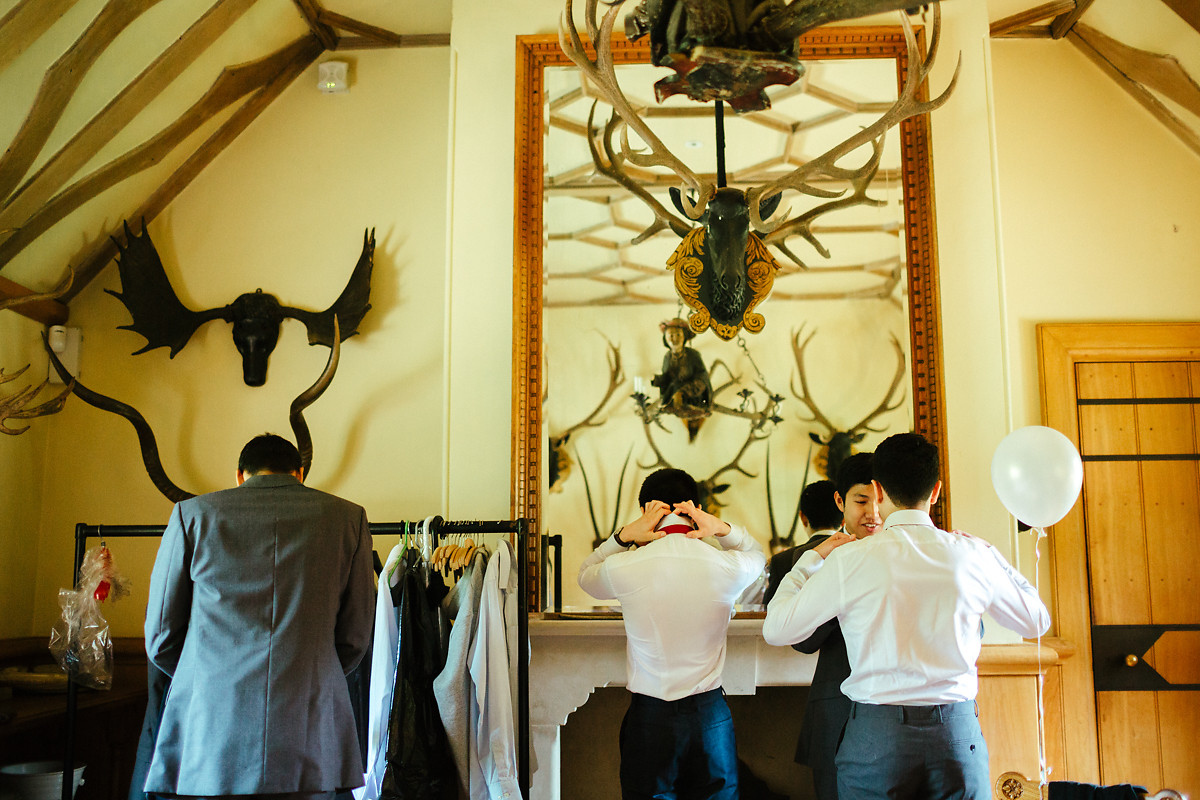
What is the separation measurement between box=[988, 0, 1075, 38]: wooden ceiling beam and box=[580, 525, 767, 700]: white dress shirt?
3.12 metres

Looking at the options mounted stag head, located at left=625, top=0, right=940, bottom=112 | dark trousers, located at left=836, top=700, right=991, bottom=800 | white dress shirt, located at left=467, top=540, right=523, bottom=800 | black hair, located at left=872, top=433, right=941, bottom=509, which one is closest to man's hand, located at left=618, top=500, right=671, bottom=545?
white dress shirt, located at left=467, top=540, right=523, bottom=800

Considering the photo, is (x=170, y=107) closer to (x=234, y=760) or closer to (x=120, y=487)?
(x=120, y=487)

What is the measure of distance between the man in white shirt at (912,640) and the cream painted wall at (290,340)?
2311mm

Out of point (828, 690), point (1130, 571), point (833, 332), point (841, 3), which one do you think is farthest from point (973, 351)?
point (841, 3)

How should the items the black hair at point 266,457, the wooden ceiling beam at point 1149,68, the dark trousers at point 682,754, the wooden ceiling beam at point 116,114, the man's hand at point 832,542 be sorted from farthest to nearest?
the wooden ceiling beam at point 1149,68 < the wooden ceiling beam at point 116,114 < the man's hand at point 832,542 < the dark trousers at point 682,754 < the black hair at point 266,457

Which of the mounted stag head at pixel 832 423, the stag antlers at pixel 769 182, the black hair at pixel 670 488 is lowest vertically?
the black hair at pixel 670 488

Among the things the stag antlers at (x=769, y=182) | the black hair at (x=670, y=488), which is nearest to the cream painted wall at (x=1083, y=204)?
the stag antlers at (x=769, y=182)

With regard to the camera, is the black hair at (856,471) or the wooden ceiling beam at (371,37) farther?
the wooden ceiling beam at (371,37)

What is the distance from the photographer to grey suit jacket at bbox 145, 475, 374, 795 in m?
2.40

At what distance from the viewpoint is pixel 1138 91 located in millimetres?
4398

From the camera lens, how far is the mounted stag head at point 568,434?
377cm

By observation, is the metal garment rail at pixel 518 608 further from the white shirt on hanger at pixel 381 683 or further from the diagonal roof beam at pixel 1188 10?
the diagonal roof beam at pixel 1188 10

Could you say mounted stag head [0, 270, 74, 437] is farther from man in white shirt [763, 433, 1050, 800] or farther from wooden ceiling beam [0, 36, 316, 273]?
man in white shirt [763, 433, 1050, 800]

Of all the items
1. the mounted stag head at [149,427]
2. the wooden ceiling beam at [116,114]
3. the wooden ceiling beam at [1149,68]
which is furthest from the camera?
the wooden ceiling beam at [1149,68]
